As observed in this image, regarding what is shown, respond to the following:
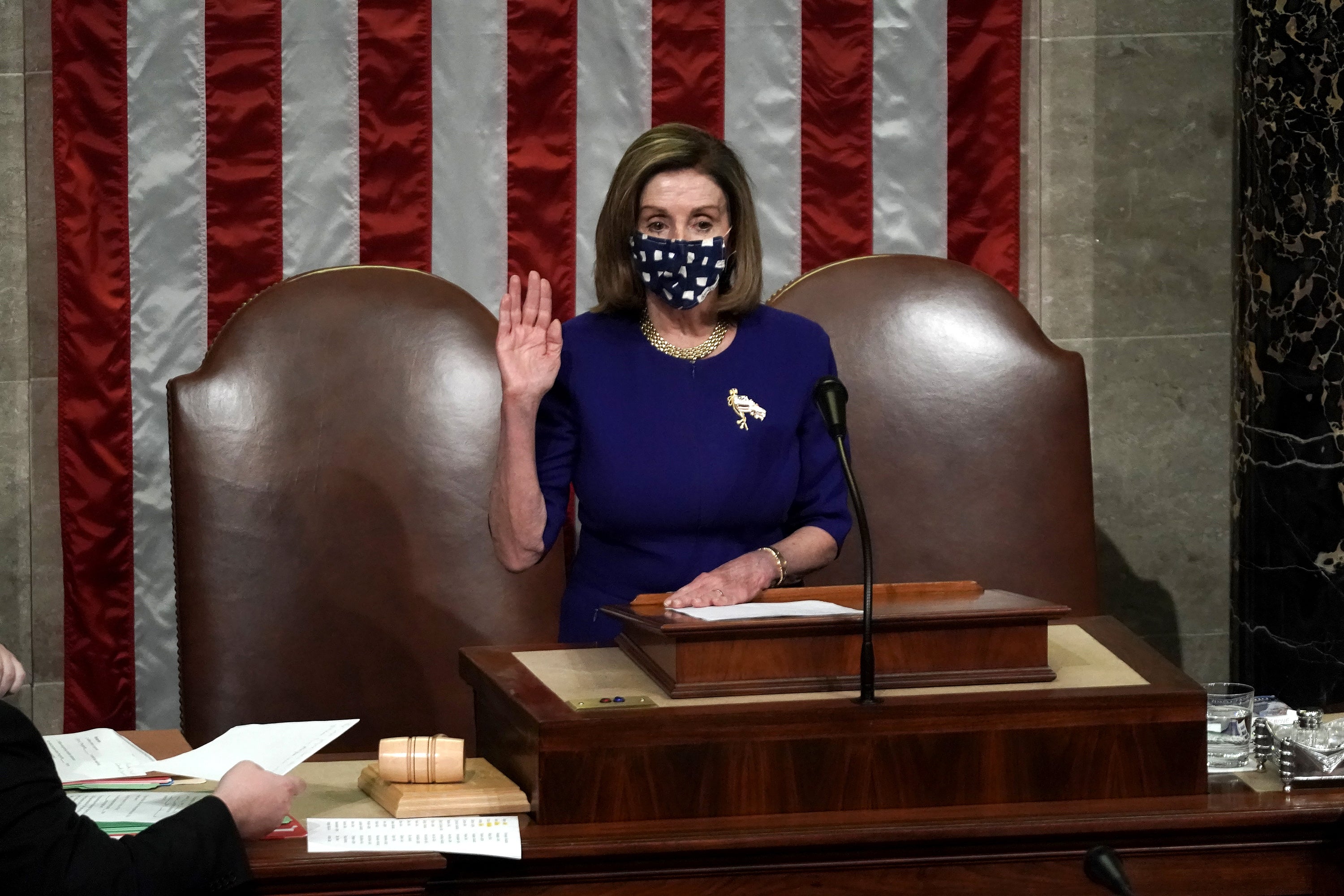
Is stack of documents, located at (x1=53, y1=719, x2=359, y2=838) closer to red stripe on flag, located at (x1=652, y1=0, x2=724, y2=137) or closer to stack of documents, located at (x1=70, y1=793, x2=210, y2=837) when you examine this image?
stack of documents, located at (x1=70, y1=793, x2=210, y2=837)

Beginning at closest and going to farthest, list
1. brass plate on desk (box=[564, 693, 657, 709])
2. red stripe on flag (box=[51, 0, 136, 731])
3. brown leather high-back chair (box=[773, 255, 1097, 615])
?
1. brass plate on desk (box=[564, 693, 657, 709])
2. brown leather high-back chair (box=[773, 255, 1097, 615])
3. red stripe on flag (box=[51, 0, 136, 731])

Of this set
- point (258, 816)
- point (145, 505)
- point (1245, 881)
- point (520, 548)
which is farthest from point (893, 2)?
point (258, 816)

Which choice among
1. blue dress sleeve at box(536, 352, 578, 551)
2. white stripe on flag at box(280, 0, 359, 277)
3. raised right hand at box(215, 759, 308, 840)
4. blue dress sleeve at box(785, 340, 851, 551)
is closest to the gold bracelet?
blue dress sleeve at box(785, 340, 851, 551)

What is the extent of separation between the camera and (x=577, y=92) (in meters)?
4.18

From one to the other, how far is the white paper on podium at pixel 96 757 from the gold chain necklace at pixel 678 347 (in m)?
1.25

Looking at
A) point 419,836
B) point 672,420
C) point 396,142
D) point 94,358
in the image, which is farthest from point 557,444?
point 94,358

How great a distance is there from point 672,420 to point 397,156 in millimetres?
1554

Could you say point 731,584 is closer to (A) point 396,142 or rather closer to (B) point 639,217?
(B) point 639,217

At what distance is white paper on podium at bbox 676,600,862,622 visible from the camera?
2.18 m

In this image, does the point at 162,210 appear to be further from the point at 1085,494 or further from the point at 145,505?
the point at 1085,494

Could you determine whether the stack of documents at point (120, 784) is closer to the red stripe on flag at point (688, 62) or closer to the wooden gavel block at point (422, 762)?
the wooden gavel block at point (422, 762)

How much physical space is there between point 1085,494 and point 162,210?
2.49 meters

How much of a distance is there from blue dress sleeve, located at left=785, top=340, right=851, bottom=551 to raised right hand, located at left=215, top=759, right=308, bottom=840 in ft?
4.61

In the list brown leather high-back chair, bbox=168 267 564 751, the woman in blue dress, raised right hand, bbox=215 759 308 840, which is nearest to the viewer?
raised right hand, bbox=215 759 308 840
